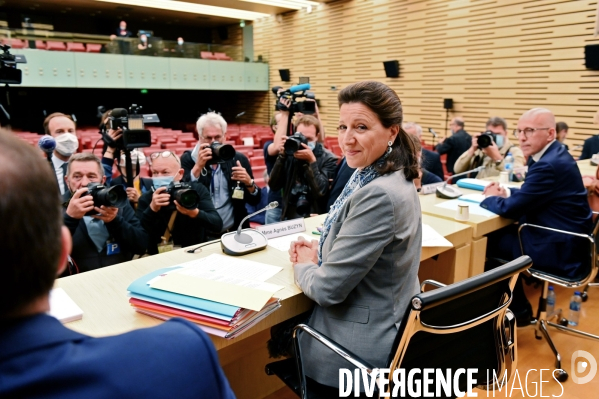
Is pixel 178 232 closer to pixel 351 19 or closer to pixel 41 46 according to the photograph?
pixel 351 19

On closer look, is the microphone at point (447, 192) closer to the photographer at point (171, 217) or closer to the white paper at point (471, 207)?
the white paper at point (471, 207)

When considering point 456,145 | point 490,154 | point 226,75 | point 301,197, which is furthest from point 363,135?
point 226,75

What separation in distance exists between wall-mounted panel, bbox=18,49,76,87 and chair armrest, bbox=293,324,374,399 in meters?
11.5

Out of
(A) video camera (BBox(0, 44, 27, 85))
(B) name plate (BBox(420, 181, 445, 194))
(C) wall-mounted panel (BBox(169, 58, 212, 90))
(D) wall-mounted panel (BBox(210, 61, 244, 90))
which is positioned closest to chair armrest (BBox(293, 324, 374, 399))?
(B) name plate (BBox(420, 181, 445, 194))

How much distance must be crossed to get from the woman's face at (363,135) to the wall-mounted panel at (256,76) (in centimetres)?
1260

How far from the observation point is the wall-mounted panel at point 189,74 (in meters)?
12.4

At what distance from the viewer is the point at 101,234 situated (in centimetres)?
224

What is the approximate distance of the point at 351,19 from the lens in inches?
428

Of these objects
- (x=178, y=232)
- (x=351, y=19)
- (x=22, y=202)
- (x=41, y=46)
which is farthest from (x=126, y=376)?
(x=41, y=46)

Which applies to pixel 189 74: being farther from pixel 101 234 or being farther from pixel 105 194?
pixel 105 194

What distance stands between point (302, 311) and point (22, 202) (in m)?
1.22

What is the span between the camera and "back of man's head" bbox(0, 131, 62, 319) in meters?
0.49

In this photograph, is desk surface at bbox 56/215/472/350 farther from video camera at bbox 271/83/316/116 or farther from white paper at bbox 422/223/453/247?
video camera at bbox 271/83/316/116

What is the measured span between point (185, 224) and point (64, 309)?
48.1 inches
